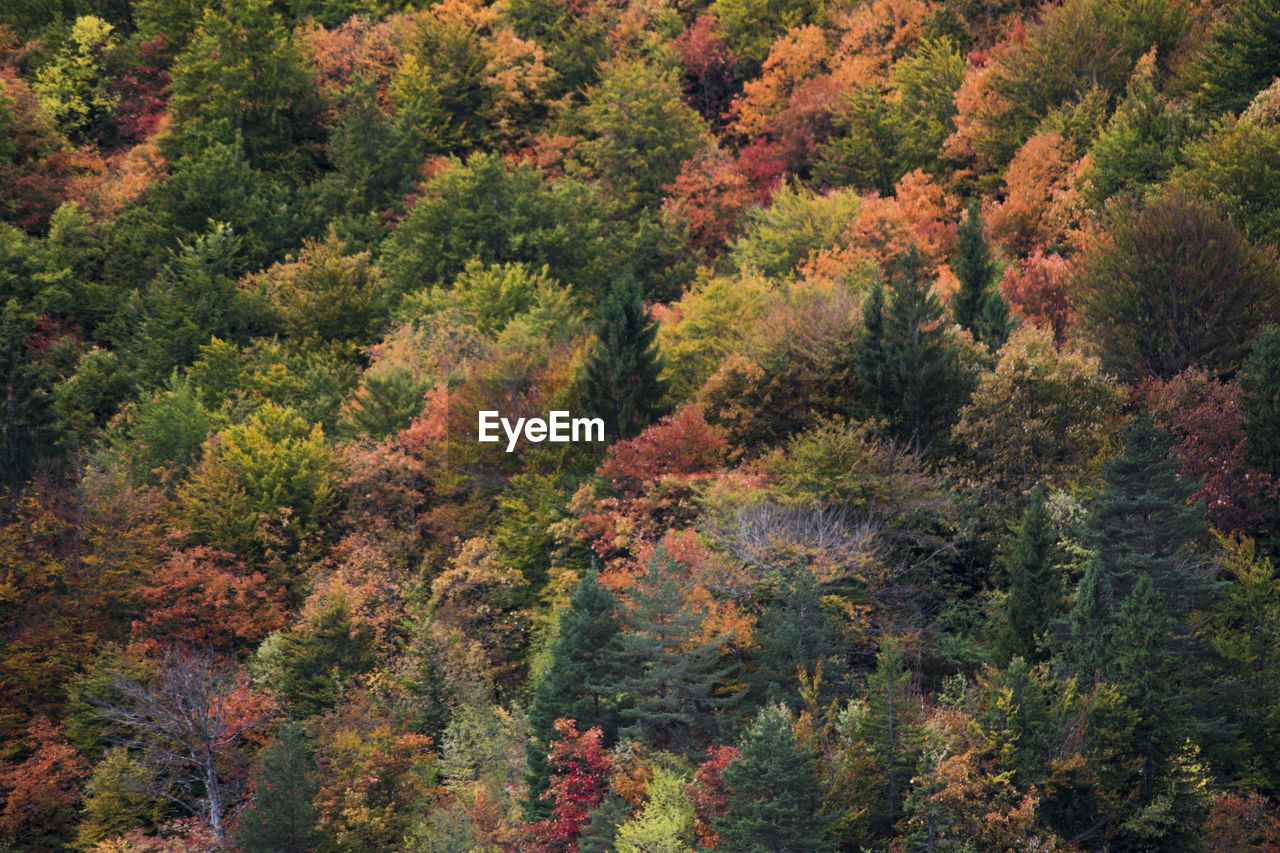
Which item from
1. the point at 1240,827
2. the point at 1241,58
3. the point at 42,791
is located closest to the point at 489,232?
the point at 1241,58

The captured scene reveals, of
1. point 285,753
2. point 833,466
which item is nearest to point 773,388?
point 833,466

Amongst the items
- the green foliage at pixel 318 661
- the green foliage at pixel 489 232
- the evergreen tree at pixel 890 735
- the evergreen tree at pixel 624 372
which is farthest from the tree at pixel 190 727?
the green foliage at pixel 489 232

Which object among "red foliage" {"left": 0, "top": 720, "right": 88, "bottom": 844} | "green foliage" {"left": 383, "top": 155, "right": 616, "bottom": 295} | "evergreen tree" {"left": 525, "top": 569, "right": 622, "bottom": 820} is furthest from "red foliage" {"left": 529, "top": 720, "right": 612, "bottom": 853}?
"green foliage" {"left": 383, "top": 155, "right": 616, "bottom": 295}

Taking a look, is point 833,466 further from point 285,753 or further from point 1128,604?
A: point 285,753

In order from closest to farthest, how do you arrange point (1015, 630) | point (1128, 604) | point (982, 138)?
1. point (1128, 604)
2. point (1015, 630)
3. point (982, 138)

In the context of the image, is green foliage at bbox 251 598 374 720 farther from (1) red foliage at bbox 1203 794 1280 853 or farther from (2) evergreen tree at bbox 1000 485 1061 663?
(1) red foliage at bbox 1203 794 1280 853

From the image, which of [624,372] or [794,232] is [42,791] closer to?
[624,372]

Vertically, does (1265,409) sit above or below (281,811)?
above
